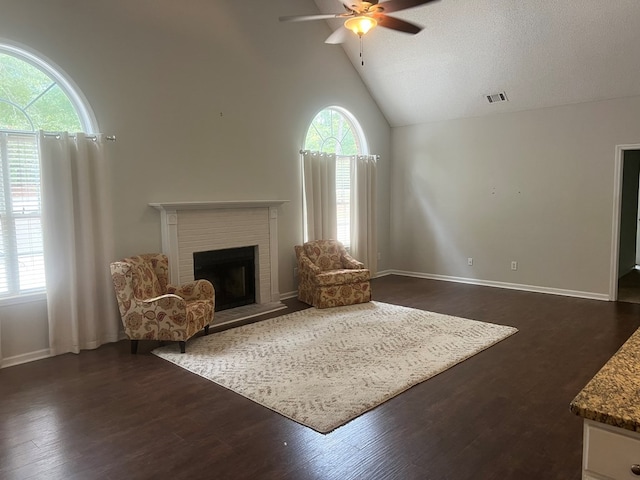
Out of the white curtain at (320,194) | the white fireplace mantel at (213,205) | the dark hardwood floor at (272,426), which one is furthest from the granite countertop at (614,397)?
the white curtain at (320,194)

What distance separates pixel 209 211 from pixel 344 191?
259 cm

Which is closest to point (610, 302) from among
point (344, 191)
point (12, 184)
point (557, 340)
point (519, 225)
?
point (519, 225)

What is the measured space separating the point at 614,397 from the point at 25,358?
4550mm

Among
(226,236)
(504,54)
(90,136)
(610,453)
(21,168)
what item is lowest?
(610,453)

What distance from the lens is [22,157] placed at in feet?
13.2

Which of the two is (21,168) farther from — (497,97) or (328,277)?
A: (497,97)

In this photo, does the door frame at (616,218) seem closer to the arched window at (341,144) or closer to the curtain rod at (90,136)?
the arched window at (341,144)

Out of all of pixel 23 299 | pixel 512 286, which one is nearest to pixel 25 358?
pixel 23 299

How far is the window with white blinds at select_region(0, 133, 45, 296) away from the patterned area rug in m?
1.39

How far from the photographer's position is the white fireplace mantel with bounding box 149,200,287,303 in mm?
4961

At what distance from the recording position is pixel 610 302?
5930mm

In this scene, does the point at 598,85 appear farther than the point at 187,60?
Yes

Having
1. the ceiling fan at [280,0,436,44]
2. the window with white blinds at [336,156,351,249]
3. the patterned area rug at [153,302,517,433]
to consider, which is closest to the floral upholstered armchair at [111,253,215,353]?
the patterned area rug at [153,302,517,433]

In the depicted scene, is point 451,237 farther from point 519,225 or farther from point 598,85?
point 598,85
